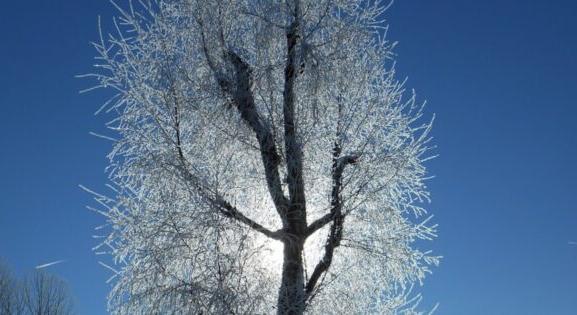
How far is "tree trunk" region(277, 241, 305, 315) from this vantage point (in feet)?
21.5

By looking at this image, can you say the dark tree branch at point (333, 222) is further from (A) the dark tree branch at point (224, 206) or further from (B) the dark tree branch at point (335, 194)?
(A) the dark tree branch at point (224, 206)

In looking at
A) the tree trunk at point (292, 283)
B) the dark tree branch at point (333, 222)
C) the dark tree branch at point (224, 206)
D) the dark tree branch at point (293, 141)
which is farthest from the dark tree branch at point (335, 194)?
the dark tree branch at point (224, 206)

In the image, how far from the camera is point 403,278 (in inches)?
303

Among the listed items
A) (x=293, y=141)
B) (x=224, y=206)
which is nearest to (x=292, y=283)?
(x=224, y=206)

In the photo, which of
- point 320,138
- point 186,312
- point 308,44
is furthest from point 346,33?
point 186,312

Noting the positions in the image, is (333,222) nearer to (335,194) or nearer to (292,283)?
(335,194)

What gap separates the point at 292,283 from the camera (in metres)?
6.70

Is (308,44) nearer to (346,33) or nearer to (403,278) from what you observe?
(346,33)

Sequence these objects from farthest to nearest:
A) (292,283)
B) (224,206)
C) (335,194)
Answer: (335,194)
(224,206)
(292,283)

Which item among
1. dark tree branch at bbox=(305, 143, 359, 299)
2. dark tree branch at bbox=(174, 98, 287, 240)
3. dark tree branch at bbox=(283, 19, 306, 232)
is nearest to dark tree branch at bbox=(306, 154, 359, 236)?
dark tree branch at bbox=(305, 143, 359, 299)

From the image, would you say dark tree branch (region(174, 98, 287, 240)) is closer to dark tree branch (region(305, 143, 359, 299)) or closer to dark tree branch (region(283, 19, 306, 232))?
dark tree branch (region(283, 19, 306, 232))

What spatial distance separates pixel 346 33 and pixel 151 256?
370 centimetres

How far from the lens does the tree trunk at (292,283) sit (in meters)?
6.56

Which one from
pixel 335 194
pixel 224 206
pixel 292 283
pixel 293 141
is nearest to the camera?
pixel 292 283
